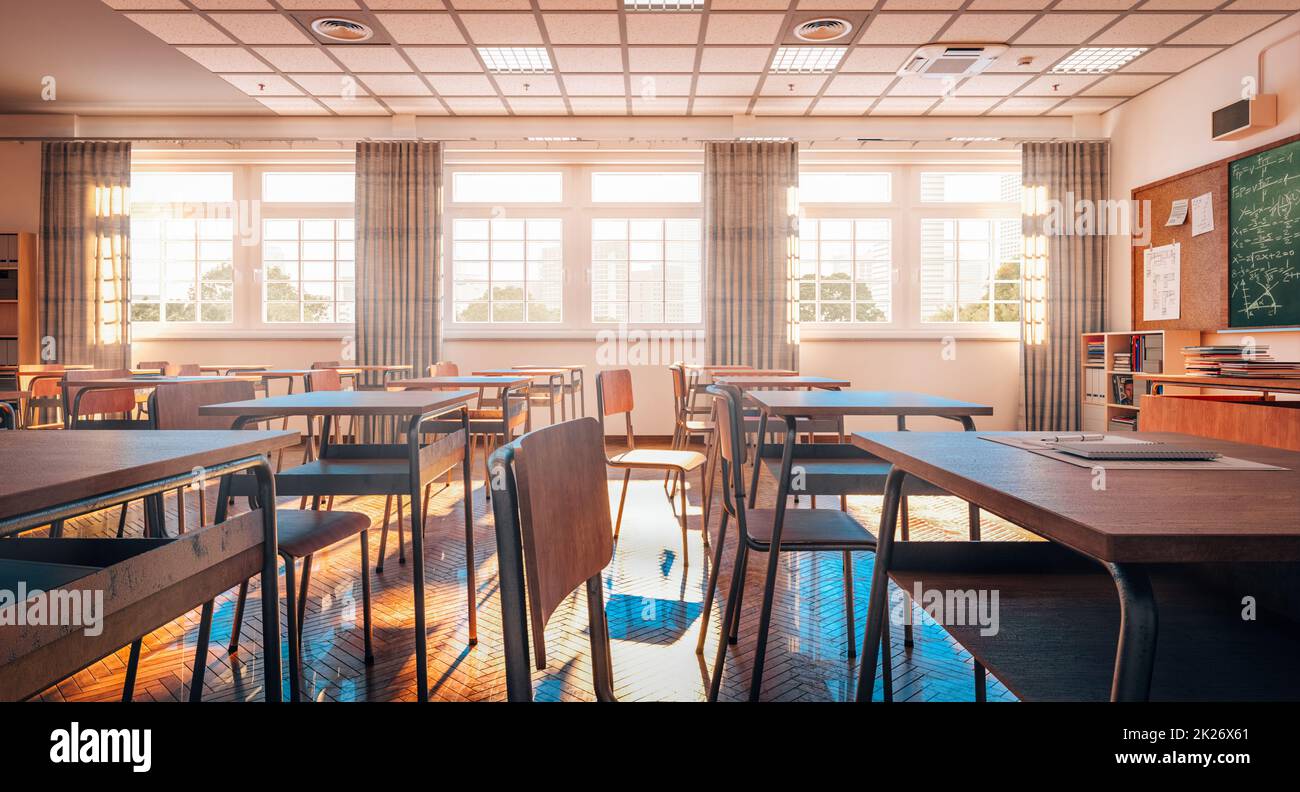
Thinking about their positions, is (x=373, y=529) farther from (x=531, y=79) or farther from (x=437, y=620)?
(x=531, y=79)

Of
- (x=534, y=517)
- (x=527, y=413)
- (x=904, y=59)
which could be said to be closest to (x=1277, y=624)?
(x=534, y=517)

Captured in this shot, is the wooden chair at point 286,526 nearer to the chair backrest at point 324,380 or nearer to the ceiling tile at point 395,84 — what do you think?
the chair backrest at point 324,380

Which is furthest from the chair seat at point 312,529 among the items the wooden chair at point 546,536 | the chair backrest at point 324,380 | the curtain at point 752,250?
the curtain at point 752,250

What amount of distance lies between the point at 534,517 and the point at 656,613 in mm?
1777

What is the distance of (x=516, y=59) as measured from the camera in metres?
5.45

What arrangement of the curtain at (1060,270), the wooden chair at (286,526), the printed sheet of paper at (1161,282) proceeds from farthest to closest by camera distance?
the curtain at (1060,270) < the printed sheet of paper at (1161,282) < the wooden chair at (286,526)

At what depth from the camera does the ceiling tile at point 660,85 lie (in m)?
5.80

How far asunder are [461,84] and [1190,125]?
6.23m

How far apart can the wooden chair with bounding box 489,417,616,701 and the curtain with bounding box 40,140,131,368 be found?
8.12 metres

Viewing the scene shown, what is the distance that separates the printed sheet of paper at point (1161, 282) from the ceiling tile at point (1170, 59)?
4.75 feet

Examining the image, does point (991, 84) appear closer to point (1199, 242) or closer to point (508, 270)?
point (1199, 242)

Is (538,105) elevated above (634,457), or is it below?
above

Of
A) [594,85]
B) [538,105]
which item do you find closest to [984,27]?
[594,85]
